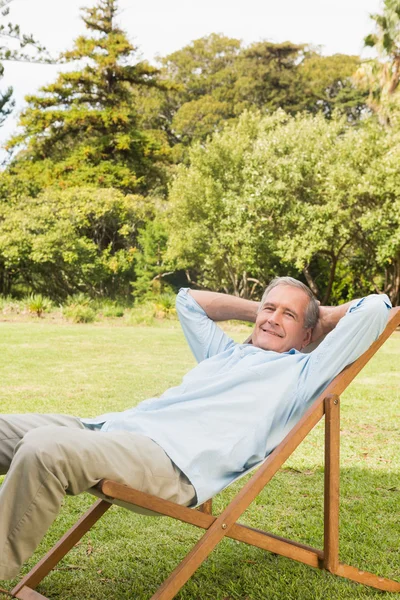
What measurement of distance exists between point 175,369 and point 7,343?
3.54 m

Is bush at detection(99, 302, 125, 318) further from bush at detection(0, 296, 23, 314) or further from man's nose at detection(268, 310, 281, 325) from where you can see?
man's nose at detection(268, 310, 281, 325)

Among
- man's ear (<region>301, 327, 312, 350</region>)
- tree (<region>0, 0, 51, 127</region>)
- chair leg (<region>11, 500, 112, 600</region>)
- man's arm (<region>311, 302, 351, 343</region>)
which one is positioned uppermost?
tree (<region>0, 0, 51, 127</region>)

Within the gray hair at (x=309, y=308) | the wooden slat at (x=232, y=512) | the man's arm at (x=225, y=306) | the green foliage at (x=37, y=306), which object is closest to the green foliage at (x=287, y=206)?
the green foliage at (x=37, y=306)

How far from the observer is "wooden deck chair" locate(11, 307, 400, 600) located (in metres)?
2.19

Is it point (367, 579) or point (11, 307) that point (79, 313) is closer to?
point (11, 307)

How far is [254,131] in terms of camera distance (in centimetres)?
1919

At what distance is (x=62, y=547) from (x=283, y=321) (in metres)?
1.26

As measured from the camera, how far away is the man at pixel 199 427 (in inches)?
80.5

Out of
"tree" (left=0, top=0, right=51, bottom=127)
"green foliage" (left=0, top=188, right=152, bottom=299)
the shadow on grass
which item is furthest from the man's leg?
"green foliage" (left=0, top=188, right=152, bottom=299)

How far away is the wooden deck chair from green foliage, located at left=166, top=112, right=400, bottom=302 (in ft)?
44.2

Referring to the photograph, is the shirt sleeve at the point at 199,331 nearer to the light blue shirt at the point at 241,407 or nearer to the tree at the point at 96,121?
the light blue shirt at the point at 241,407

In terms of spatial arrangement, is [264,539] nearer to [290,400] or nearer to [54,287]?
[290,400]

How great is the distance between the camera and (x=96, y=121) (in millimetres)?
24172

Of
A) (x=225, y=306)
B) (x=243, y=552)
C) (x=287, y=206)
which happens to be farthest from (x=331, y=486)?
(x=287, y=206)
